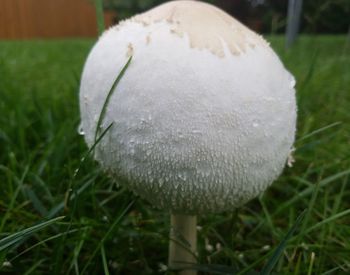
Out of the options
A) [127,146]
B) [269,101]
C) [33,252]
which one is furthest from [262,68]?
[33,252]

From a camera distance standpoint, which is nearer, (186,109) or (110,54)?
(186,109)

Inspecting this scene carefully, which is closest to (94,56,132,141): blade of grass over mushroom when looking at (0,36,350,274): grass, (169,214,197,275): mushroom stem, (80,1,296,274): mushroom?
(80,1,296,274): mushroom

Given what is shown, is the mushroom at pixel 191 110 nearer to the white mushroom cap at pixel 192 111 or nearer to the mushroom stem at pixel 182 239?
the white mushroom cap at pixel 192 111

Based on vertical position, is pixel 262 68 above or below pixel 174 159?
above

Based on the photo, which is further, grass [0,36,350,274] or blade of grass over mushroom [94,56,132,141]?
grass [0,36,350,274]

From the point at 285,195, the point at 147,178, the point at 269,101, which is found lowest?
the point at 285,195

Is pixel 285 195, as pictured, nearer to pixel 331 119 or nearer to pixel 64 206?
pixel 331 119

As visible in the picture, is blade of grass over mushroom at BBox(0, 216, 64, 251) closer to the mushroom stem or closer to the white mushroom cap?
the white mushroom cap
